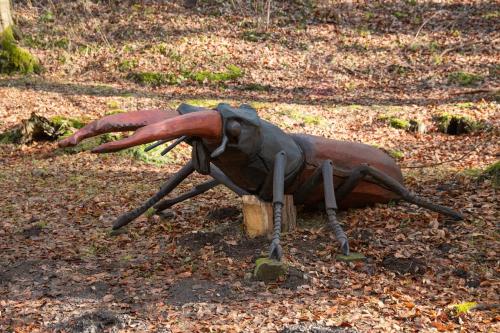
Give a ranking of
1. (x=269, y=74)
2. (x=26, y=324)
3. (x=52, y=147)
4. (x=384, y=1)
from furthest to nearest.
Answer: (x=384, y=1), (x=269, y=74), (x=52, y=147), (x=26, y=324)

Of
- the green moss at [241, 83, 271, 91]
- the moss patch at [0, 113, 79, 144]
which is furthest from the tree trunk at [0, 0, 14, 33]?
the green moss at [241, 83, 271, 91]

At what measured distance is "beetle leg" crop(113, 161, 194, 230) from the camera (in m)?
6.71

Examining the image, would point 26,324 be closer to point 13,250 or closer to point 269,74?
point 13,250

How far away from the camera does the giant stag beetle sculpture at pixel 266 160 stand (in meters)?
5.02

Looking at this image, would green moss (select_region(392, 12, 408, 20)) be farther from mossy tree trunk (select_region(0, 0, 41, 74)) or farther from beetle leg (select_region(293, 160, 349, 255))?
beetle leg (select_region(293, 160, 349, 255))

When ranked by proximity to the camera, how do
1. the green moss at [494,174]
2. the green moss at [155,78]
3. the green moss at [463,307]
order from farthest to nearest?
the green moss at [155,78], the green moss at [494,174], the green moss at [463,307]

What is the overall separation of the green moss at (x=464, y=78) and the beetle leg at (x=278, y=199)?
10.6 metres

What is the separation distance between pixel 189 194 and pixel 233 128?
1862mm

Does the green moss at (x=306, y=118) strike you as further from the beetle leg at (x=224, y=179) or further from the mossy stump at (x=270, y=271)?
the mossy stump at (x=270, y=271)

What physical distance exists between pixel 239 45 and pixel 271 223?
12.0 m

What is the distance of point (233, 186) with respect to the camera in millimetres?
6621

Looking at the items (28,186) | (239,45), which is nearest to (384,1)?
(239,45)

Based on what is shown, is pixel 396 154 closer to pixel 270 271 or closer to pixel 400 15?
pixel 270 271

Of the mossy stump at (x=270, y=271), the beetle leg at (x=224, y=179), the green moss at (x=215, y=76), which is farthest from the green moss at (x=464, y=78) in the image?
the mossy stump at (x=270, y=271)
